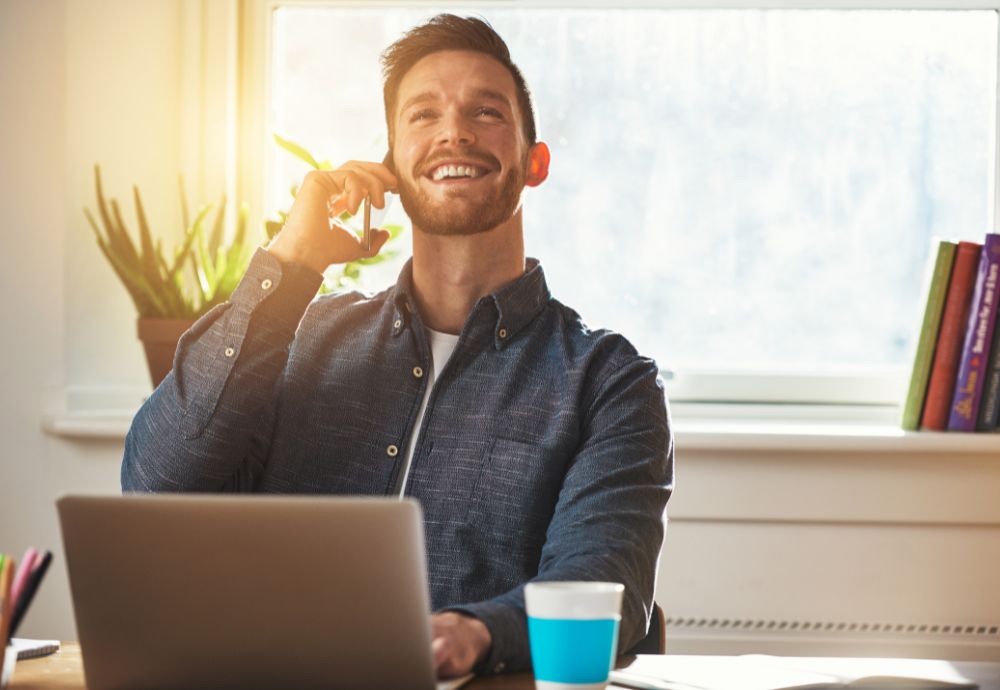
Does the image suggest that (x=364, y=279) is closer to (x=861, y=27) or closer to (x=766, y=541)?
(x=766, y=541)

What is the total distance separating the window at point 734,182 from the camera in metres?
2.34

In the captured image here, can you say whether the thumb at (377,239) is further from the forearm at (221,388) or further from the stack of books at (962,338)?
the stack of books at (962,338)

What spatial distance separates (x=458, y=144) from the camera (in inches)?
64.3

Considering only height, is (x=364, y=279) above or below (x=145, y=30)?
below

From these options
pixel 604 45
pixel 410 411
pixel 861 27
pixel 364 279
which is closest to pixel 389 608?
pixel 410 411

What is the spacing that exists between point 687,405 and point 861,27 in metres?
0.81

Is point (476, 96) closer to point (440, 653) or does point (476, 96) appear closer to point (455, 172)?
point (455, 172)

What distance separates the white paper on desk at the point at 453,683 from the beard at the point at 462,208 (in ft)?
2.52

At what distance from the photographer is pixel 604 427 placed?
57.9 inches

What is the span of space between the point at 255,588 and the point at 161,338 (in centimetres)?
127

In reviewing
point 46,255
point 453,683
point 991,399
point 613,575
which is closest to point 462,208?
point 613,575

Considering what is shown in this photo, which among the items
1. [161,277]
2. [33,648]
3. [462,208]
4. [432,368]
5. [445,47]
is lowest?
[33,648]

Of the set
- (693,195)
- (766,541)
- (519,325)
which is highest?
(693,195)

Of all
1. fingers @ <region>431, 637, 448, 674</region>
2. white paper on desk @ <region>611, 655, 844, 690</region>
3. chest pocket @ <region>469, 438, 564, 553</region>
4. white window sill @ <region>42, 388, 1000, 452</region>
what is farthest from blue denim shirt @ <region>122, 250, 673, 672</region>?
white window sill @ <region>42, 388, 1000, 452</region>
